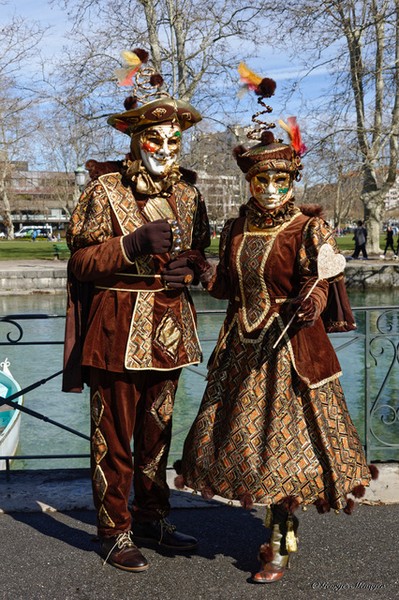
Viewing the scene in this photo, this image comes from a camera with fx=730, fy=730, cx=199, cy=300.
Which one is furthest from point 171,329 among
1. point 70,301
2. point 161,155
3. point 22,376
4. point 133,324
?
point 22,376

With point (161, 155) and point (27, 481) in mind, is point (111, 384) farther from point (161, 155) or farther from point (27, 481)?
point (27, 481)

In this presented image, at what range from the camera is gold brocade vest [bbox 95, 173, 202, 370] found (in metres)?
2.99

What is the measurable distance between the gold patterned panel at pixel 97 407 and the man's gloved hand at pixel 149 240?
24.5 inches

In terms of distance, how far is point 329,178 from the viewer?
1675cm

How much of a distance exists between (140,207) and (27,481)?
5.93 feet

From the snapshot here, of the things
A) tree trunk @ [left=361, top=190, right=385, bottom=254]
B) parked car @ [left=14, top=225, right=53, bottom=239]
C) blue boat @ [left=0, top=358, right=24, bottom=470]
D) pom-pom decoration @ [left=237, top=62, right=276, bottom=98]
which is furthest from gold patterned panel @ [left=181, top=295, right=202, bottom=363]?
parked car @ [left=14, top=225, right=53, bottom=239]

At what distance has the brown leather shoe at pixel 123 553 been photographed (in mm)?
2977

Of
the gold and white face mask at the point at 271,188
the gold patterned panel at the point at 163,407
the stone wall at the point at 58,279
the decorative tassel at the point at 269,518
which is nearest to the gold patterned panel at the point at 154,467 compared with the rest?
the gold patterned panel at the point at 163,407

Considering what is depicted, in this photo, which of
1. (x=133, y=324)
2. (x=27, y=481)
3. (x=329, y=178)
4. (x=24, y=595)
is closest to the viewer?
(x=24, y=595)

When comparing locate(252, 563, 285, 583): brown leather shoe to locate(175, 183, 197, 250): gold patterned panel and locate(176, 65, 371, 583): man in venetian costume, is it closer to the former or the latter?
locate(176, 65, 371, 583): man in venetian costume

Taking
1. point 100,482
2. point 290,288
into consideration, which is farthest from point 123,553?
point 290,288

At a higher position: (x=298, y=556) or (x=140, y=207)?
(x=140, y=207)

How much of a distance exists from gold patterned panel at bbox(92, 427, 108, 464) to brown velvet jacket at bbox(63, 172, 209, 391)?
0.27 m

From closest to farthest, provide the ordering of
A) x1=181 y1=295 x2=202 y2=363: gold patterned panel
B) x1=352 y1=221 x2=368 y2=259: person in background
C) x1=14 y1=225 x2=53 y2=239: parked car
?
x1=181 y1=295 x2=202 y2=363: gold patterned panel, x1=352 y1=221 x2=368 y2=259: person in background, x1=14 y1=225 x2=53 y2=239: parked car
